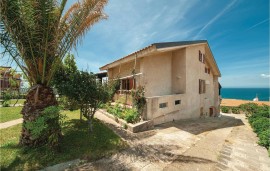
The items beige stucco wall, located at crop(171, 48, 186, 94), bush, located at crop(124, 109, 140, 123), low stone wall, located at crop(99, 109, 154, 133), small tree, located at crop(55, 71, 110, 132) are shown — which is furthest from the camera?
beige stucco wall, located at crop(171, 48, 186, 94)

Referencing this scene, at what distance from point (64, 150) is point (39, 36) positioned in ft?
14.7

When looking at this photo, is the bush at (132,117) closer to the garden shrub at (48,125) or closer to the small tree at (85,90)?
the small tree at (85,90)

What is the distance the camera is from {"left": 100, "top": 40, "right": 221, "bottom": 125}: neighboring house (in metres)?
10.3

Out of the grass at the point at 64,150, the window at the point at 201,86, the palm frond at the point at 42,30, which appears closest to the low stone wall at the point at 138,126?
the grass at the point at 64,150

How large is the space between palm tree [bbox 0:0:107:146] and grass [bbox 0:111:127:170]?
55 cm

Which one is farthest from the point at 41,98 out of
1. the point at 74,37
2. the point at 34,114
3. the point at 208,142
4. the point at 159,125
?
the point at 208,142

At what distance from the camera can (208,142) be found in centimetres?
716

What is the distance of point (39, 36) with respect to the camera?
561 centimetres

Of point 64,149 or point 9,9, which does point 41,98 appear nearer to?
point 64,149

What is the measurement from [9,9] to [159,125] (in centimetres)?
939

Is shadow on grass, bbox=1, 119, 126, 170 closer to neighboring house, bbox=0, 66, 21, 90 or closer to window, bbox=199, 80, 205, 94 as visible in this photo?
neighboring house, bbox=0, 66, 21, 90

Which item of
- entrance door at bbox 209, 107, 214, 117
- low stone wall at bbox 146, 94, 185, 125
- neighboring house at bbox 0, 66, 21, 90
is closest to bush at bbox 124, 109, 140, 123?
low stone wall at bbox 146, 94, 185, 125

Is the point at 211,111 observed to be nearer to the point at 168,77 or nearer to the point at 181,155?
the point at 168,77

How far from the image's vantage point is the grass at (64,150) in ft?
15.1
